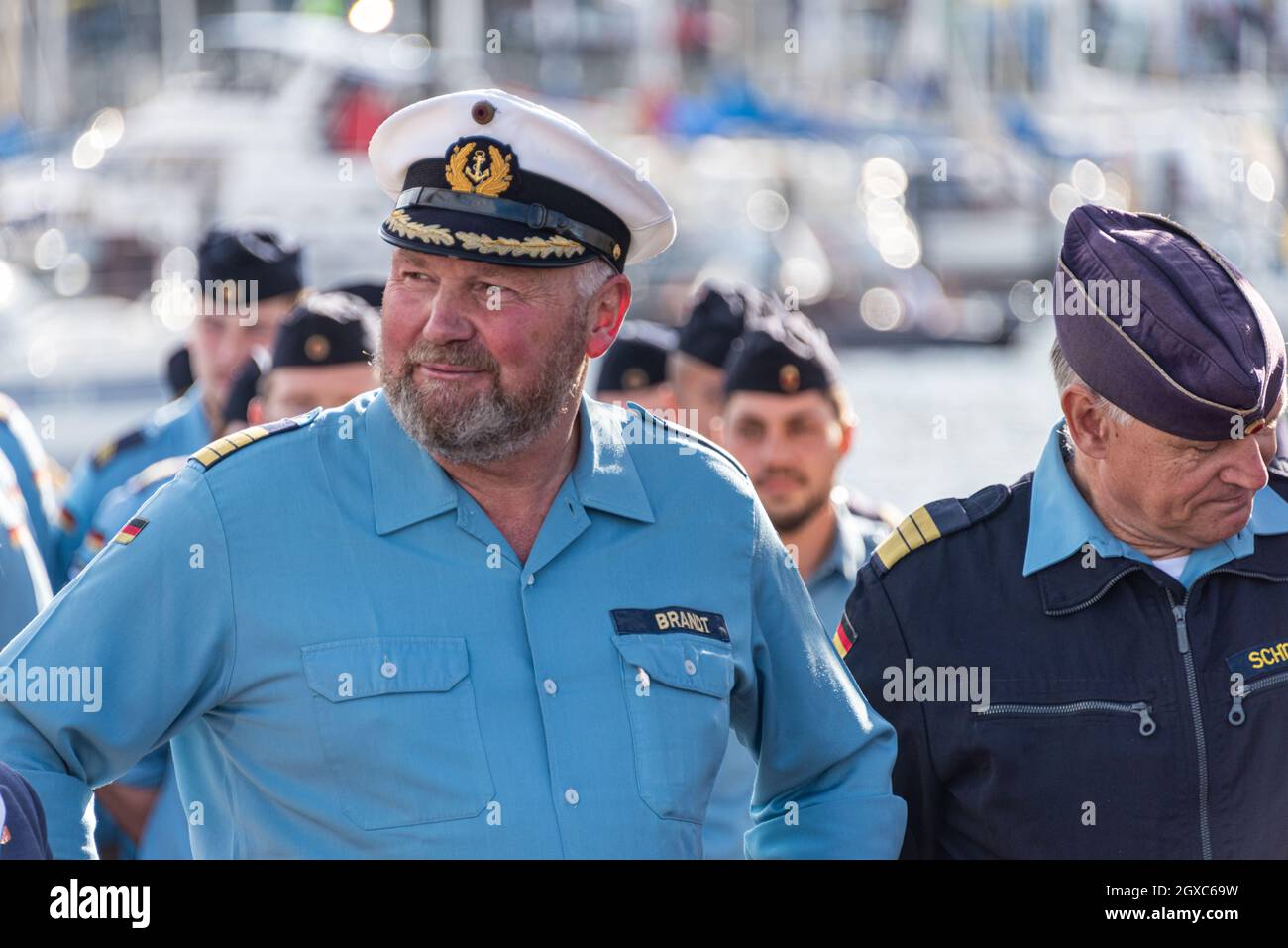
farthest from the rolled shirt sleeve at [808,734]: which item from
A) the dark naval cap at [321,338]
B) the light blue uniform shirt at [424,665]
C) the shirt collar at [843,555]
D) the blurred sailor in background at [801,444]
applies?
the dark naval cap at [321,338]

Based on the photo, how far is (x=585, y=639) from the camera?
2656 mm

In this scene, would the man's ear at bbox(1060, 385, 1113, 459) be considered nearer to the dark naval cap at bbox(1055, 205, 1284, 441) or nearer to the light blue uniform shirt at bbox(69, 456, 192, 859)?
the dark naval cap at bbox(1055, 205, 1284, 441)

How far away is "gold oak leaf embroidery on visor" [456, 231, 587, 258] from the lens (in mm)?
2688

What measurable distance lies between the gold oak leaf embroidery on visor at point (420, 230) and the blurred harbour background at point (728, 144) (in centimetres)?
986

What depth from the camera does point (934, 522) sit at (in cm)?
316

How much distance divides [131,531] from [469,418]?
480 millimetres

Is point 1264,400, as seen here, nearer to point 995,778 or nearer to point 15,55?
point 995,778

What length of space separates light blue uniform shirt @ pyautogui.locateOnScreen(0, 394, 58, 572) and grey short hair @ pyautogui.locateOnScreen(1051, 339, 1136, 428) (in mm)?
2952

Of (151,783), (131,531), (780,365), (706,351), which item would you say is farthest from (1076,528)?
(706,351)

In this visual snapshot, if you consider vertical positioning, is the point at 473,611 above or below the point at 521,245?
below

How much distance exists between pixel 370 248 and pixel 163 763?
51.8 feet

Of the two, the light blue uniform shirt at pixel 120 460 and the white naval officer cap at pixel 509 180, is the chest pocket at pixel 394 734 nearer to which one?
the white naval officer cap at pixel 509 180

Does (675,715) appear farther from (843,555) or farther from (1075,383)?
(843,555)

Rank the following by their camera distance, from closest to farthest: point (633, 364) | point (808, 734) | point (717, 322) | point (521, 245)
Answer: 1. point (521, 245)
2. point (808, 734)
3. point (717, 322)
4. point (633, 364)
